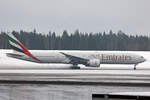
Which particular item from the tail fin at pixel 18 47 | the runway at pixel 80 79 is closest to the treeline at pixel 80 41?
the tail fin at pixel 18 47

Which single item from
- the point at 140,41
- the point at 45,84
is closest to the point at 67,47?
the point at 140,41

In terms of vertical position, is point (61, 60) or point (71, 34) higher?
point (71, 34)

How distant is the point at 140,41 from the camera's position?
8444 cm

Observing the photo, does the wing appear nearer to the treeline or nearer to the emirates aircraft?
the emirates aircraft

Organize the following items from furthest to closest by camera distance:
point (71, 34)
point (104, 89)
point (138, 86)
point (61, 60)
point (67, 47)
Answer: point (71, 34)
point (67, 47)
point (61, 60)
point (138, 86)
point (104, 89)

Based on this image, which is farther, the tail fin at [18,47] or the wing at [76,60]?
the wing at [76,60]

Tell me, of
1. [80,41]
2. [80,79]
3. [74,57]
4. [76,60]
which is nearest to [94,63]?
[76,60]

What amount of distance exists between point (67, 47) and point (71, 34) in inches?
267

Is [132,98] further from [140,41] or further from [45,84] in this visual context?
[140,41]

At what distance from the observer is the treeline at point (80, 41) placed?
262ft

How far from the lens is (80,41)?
3246 inches

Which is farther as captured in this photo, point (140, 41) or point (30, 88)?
point (140, 41)

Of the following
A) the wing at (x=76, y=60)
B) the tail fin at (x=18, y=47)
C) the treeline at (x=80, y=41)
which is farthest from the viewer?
the treeline at (x=80, y=41)

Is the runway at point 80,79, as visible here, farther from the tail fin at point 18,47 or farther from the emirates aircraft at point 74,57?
the tail fin at point 18,47
